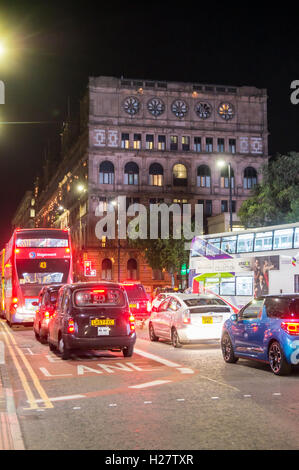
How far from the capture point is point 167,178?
271ft

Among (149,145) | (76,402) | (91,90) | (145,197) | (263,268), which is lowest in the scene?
(76,402)

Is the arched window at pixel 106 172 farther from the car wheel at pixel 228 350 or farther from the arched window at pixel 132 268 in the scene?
the car wheel at pixel 228 350

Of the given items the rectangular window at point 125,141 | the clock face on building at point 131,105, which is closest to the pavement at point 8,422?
the rectangular window at point 125,141

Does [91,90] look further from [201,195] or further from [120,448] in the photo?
[120,448]

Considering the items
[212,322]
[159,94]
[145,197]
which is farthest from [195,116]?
[212,322]

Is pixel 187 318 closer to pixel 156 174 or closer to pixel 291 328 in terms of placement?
pixel 291 328

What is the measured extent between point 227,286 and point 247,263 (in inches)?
71.9

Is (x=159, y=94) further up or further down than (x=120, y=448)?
further up

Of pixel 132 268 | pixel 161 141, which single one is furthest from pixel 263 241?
pixel 161 141

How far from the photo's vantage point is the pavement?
680 cm

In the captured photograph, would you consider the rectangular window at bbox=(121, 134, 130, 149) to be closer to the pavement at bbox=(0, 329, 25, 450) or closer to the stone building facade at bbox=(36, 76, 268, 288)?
the stone building facade at bbox=(36, 76, 268, 288)
